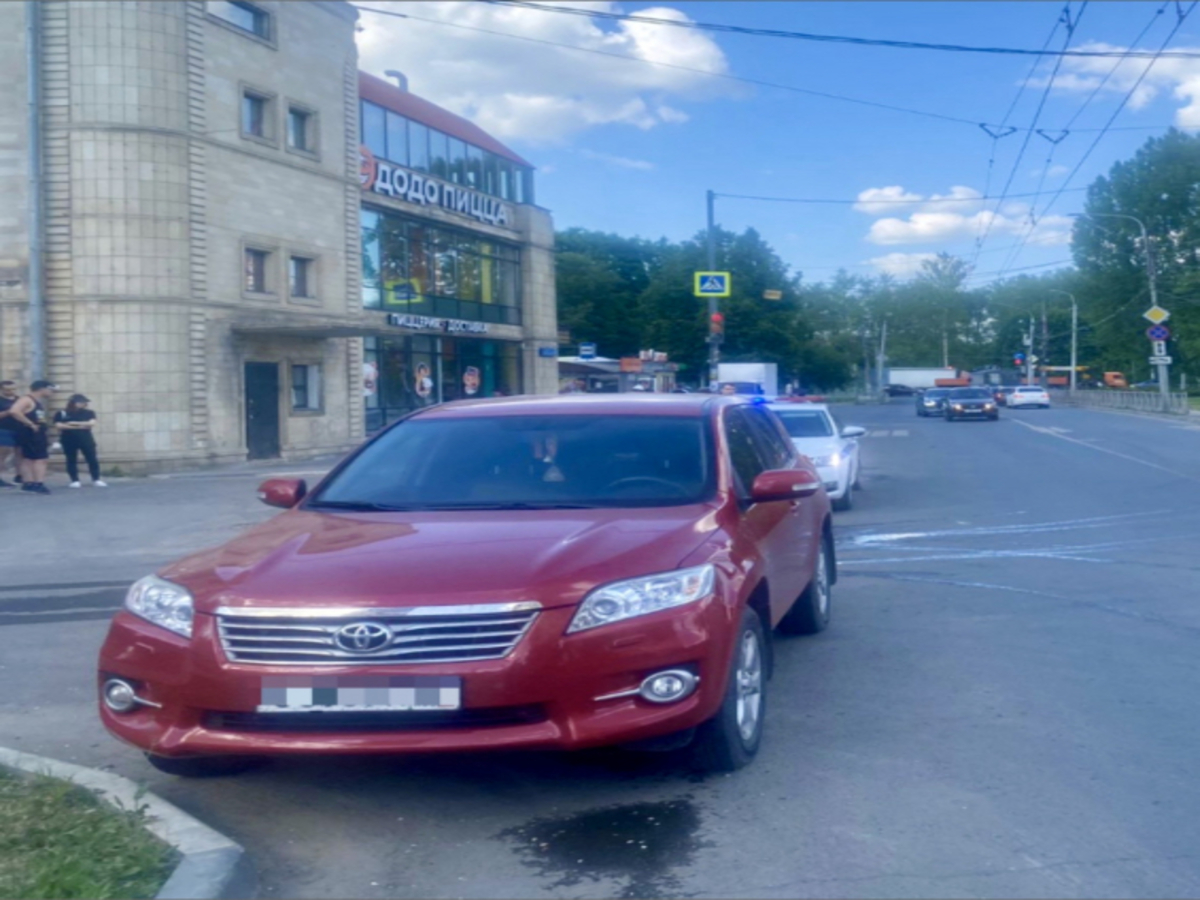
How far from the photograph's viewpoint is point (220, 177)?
26.9 meters

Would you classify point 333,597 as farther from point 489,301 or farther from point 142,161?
point 489,301

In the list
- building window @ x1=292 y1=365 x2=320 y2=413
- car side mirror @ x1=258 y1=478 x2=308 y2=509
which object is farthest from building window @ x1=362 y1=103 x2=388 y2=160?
car side mirror @ x1=258 y1=478 x2=308 y2=509

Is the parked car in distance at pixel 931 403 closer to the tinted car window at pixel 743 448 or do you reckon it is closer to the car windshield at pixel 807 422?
the car windshield at pixel 807 422

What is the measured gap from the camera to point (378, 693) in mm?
4645

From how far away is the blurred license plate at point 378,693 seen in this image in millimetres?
4641

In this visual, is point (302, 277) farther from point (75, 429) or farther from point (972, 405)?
point (972, 405)

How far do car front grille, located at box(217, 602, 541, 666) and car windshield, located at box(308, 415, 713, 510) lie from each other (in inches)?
48.7

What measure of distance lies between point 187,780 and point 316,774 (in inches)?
19.9

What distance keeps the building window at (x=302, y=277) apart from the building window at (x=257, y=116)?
2808mm

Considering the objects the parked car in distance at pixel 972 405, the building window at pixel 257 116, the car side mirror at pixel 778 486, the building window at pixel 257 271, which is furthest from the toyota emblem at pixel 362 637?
the parked car in distance at pixel 972 405

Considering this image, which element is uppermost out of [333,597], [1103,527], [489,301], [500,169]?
[500,169]

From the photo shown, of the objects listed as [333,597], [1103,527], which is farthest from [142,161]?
[333,597]

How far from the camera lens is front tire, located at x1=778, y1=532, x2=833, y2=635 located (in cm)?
813

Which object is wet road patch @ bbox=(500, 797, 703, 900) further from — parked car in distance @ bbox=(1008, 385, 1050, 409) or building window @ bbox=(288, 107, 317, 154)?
parked car in distance @ bbox=(1008, 385, 1050, 409)
